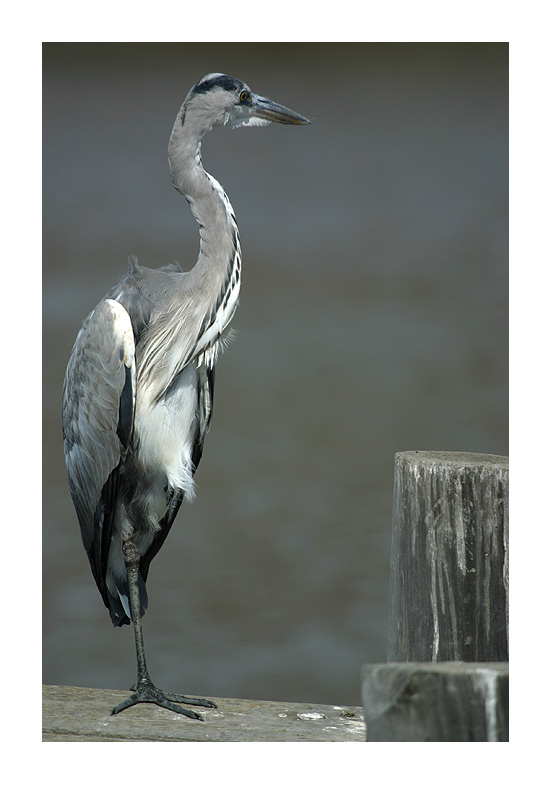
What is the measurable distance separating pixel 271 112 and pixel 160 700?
1.27m

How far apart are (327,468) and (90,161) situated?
234 cm

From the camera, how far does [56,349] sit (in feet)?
18.1

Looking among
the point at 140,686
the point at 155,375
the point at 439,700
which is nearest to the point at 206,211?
the point at 155,375

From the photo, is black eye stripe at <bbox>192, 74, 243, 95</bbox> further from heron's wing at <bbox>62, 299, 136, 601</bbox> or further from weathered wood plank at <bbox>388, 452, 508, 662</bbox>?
weathered wood plank at <bbox>388, 452, 508, 662</bbox>

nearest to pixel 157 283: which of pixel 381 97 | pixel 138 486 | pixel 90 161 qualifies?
pixel 138 486

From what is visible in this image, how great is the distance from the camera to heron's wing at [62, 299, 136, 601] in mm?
2072

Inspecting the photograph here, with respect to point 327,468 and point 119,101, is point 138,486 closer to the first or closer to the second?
point 119,101

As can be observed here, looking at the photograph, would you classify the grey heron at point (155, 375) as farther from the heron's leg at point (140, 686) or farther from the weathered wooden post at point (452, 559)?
the weathered wooden post at point (452, 559)

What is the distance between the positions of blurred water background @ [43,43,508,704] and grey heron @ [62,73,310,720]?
1.52 m

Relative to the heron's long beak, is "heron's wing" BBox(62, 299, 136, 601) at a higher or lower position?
lower

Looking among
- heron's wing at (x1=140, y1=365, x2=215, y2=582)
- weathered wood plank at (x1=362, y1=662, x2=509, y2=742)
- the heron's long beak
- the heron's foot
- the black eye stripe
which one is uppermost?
the black eye stripe

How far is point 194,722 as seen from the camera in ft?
6.06

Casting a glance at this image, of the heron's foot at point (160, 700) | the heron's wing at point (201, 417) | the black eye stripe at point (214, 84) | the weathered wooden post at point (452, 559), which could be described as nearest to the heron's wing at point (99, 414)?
the heron's wing at point (201, 417)

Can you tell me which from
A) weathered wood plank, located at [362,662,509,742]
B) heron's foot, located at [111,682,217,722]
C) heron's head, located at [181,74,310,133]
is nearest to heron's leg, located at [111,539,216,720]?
heron's foot, located at [111,682,217,722]
